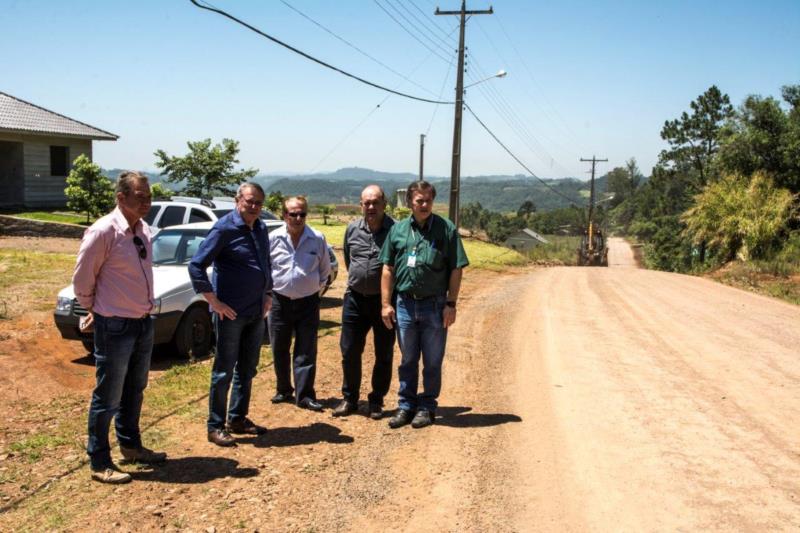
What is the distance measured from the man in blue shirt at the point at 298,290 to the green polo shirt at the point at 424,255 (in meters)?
0.79

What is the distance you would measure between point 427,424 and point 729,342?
5.75 metres

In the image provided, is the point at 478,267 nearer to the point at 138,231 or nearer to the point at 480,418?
the point at 480,418

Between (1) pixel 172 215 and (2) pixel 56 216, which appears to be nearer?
(1) pixel 172 215

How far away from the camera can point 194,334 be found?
28.8 feet

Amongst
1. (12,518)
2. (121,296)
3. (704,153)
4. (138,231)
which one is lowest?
(12,518)

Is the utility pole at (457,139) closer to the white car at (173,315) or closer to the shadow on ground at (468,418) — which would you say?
the white car at (173,315)

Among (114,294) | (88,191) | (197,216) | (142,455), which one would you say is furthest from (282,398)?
(88,191)

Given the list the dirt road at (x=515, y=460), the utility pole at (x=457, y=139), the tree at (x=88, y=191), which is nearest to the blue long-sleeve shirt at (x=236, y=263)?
the dirt road at (x=515, y=460)

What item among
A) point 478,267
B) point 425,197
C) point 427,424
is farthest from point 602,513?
point 478,267

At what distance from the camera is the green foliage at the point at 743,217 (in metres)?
21.8

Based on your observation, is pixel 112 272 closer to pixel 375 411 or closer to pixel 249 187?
pixel 249 187

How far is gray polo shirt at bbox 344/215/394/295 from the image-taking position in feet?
19.6

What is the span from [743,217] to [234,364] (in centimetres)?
2140

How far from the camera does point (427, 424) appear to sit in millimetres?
5824
